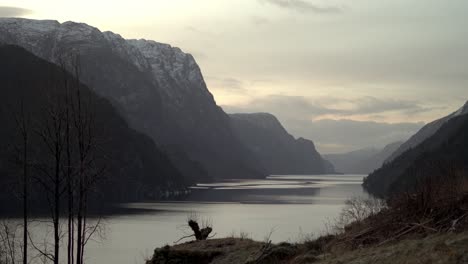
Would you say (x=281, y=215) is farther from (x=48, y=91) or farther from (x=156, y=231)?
(x=48, y=91)

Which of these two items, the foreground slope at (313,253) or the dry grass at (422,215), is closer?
the foreground slope at (313,253)

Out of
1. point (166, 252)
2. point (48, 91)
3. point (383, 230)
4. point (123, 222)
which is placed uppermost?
point (48, 91)

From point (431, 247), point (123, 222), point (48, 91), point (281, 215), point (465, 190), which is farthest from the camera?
point (281, 215)

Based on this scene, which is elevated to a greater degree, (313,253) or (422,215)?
(422,215)

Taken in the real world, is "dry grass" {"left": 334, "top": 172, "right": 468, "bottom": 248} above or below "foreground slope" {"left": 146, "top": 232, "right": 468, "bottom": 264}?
above

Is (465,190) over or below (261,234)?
over

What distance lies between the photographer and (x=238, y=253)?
60.0ft

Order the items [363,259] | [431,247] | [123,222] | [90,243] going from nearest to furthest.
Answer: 1. [431,247]
2. [363,259]
3. [90,243]
4. [123,222]

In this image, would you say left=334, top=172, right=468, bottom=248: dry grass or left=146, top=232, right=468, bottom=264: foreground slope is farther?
left=334, top=172, right=468, bottom=248: dry grass

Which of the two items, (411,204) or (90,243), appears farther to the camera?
(90,243)

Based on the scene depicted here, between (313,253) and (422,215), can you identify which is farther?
(313,253)

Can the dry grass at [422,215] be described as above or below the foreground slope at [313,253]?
above

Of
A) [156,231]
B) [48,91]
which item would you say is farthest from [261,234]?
[48,91]

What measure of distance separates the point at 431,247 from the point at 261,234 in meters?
65.4
